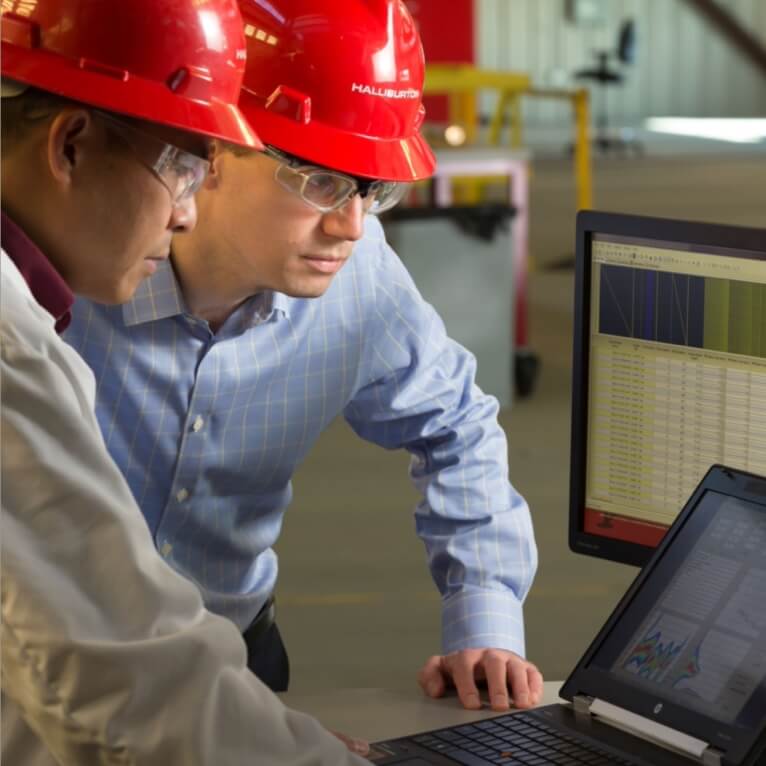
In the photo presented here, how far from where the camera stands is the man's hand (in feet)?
5.58

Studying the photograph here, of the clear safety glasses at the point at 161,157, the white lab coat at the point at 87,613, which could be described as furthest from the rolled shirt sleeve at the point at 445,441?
the white lab coat at the point at 87,613

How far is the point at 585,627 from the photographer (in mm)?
4172

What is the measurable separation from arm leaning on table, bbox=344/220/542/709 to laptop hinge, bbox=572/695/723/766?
11.0 inches

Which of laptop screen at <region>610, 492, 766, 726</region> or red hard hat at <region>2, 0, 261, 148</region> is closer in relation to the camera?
red hard hat at <region>2, 0, 261, 148</region>

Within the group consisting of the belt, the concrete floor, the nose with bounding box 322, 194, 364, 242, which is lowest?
the concrete floor

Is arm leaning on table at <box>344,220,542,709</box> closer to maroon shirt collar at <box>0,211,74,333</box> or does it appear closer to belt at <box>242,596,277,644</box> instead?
belt at <box>242,596,277,644</box>

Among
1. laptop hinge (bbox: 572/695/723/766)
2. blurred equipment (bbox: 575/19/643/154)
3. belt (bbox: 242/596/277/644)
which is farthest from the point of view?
blurred equipment (bbox: 575/19/643/154)

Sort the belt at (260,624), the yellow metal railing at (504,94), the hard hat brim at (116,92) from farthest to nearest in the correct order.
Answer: the yellow metal railing at (504,94)
the belt at (260,624)
the hard hat brim at (116,92)

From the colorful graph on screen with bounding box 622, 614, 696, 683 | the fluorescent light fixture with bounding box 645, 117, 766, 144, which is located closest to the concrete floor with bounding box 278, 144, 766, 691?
the colorful graph on screen with bounding box 622, 614, 696, 683

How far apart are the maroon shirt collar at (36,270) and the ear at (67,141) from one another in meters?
0.05

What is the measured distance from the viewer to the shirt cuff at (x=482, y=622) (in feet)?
6.01

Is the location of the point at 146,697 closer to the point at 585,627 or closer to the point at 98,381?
the point at 98,381

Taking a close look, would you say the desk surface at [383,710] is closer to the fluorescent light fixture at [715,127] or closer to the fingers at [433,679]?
the fingers at [433,679]

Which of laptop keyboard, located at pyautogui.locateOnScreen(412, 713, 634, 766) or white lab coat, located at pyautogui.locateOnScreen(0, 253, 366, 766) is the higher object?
white lab coat, located at pyautogui.locateOnScreen(0, 253, 366, 766)
